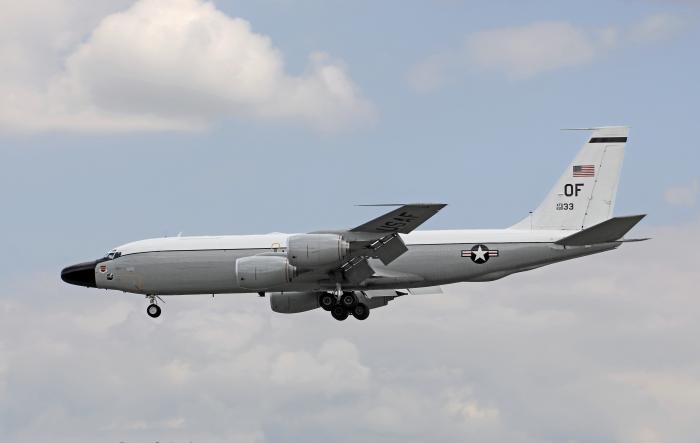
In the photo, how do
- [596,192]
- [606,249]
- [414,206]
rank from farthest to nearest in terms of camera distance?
[596,192] < [606,249] < [414,206]

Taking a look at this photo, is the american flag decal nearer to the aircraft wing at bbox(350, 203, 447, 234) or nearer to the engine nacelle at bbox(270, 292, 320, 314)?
the aircraft wing at bbox(350, 203, 447, 234)

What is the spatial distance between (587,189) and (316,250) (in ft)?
46.5

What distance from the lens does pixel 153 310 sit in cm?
6556

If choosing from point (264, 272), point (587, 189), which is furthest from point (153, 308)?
point (587, 189)

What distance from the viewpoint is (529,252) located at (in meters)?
60.6

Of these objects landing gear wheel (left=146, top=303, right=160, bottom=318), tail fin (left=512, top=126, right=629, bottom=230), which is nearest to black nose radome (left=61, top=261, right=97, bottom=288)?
landing gear wheel (left=146, top=303, right=160, bottom=318)

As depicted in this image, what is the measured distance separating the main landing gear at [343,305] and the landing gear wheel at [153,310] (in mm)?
7963

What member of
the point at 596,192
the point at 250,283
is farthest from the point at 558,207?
the point at 250,283

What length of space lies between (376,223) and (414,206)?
2.50 m

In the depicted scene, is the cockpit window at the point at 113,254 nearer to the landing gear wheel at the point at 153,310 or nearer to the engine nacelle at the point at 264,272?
the landing gear wheel at the point at 153,310

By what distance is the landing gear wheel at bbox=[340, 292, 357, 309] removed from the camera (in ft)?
208

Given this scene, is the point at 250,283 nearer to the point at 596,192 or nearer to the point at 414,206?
the point at 414,206

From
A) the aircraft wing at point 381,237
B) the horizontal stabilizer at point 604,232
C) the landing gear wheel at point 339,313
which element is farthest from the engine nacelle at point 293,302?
the horizontal stabilizer at point 604,232

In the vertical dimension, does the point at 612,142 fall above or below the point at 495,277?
above
